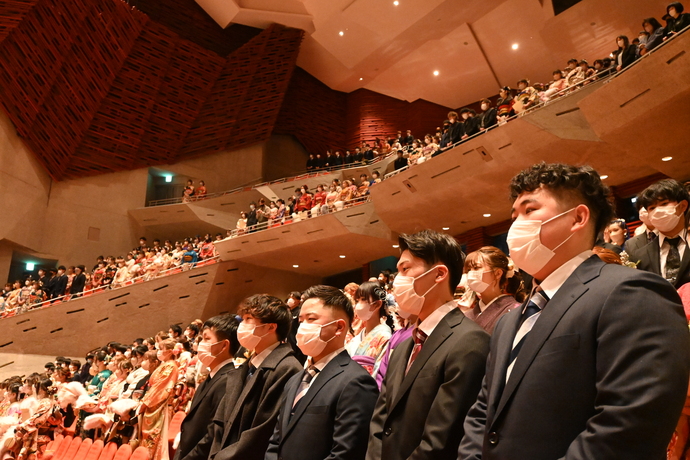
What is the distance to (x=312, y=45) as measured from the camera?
16.1m

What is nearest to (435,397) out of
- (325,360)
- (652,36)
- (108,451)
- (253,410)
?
(325,360)

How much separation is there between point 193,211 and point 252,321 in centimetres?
1262

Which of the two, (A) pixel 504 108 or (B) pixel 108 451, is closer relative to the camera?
(B) pixel 108 451

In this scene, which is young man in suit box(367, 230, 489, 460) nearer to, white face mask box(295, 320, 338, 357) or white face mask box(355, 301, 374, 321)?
white face mask box(295, 320, 338, 357)

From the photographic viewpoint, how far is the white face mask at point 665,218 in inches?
112

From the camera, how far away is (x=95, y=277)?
485 inches

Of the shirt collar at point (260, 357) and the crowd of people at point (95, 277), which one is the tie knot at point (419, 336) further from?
the crowd of people at point (95, 277)

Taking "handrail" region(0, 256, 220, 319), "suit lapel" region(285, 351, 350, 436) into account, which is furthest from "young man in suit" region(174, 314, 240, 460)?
"handrail" region(0, 256, 220, 319)

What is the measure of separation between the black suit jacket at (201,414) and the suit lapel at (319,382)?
2.89 ft

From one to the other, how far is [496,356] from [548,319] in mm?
211

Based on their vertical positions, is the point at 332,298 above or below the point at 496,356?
above

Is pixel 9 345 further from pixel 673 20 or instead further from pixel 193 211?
pixel 673 20

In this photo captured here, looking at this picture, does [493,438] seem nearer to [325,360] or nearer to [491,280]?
[325,360]

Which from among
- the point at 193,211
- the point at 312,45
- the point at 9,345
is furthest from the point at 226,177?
the point at 9,345
